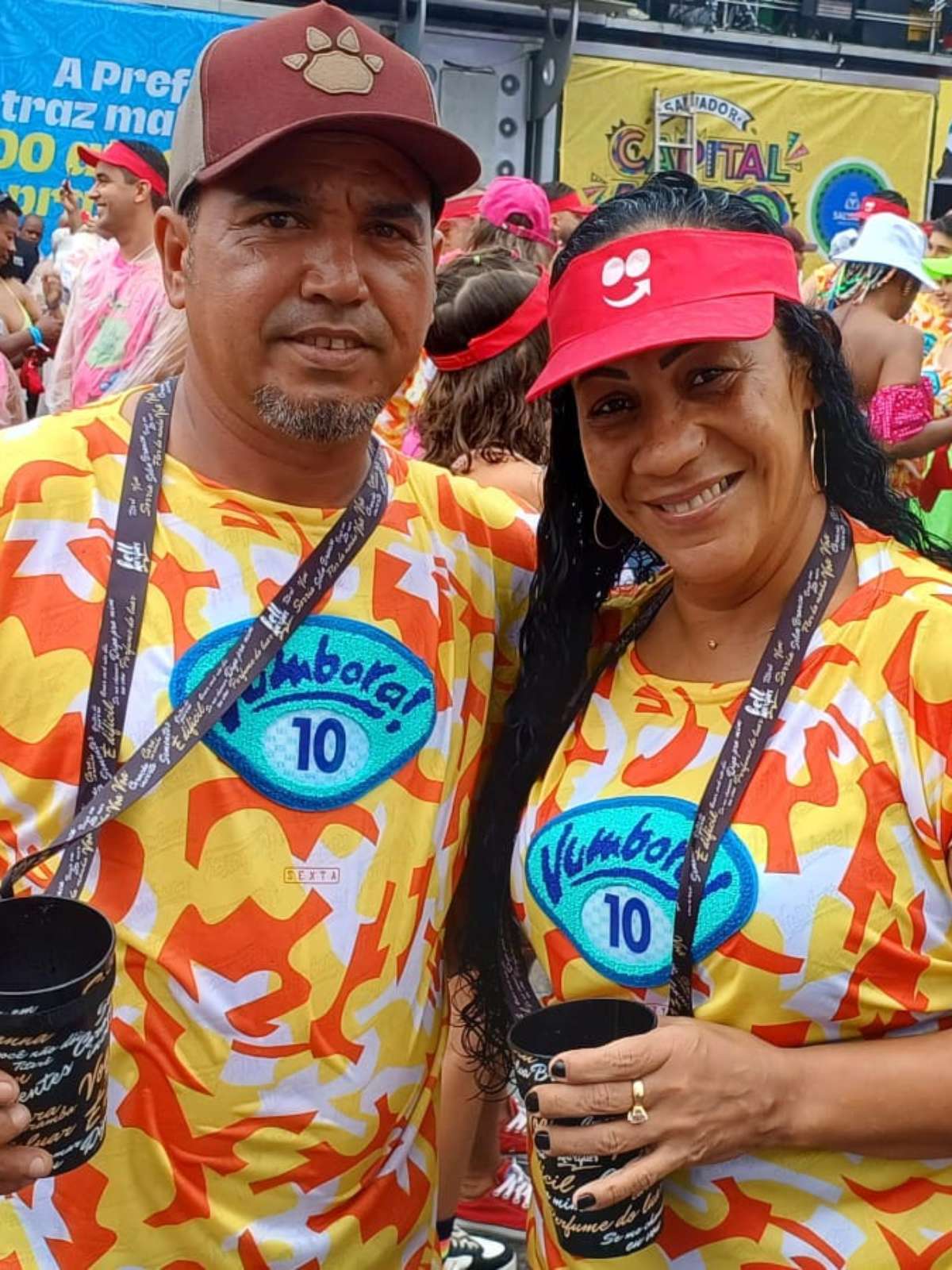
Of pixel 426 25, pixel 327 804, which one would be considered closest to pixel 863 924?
pixel 327 804

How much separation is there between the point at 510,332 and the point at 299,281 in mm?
2274

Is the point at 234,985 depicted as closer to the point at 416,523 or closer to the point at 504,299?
the point at 416,523

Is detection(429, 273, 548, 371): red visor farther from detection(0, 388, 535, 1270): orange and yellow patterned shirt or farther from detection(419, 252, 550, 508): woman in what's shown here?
detection(0, 388, 535, 1270): orange and yellow patterned shirt

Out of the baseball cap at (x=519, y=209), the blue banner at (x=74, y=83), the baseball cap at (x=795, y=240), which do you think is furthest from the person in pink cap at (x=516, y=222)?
the blue banner at (x=74, y=83)

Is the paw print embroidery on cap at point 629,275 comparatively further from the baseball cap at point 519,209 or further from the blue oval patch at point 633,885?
the baseball cap at point 519,209

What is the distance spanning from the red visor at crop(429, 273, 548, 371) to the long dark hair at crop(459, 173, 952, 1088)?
1.93m

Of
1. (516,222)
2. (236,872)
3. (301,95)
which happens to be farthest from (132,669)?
(516,222)

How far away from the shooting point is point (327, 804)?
1.91 m

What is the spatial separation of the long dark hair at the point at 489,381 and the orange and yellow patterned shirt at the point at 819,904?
2383 millimetres

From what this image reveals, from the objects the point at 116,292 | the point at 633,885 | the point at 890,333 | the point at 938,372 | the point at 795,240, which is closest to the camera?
the point at 633,885

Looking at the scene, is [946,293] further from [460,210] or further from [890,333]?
[460,210]

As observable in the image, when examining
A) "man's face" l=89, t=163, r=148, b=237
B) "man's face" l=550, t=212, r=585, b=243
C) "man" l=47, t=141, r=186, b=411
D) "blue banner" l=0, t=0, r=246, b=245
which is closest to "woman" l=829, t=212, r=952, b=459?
"man's face" l=550, t=212, r=585, b=243

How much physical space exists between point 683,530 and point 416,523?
434 mm

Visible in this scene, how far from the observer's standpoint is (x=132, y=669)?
1844mm
